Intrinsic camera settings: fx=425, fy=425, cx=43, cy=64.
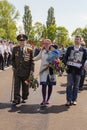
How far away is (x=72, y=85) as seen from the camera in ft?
35.8

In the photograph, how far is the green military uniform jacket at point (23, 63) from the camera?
10672 millimetres

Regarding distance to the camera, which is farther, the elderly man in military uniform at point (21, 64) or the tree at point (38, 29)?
the tree at point (38, 29)

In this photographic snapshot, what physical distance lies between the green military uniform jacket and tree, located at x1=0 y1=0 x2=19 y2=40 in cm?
7609

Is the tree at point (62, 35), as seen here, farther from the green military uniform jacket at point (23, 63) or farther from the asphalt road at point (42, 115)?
the green military uniform jacket at point (23, 63)

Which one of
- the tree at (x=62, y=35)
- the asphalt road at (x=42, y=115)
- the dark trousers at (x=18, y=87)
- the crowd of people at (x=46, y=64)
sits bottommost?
the tree at (x=62, y=35)

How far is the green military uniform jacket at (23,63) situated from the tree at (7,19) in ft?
250

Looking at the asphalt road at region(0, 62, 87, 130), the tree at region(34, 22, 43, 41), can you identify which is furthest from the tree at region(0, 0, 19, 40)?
the asphalt road at region(0, 62, 87, 130)

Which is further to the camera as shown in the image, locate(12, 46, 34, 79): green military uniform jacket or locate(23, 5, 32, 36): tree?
locate(23, 5, 32, 36): tree

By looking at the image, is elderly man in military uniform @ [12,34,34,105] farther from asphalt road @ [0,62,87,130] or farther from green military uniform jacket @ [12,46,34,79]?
asphalt road @ [0,62,87,130]

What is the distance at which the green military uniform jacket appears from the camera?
1067cm

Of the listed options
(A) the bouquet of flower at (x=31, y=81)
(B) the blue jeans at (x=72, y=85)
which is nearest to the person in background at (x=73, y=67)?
(B) the blue jeans at (x=72, y=85)

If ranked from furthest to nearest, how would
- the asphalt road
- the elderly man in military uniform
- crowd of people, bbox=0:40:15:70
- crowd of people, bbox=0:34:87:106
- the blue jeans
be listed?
1. crowd of people, bbox=0:40:15:70
2. the blue jeans
3. the elderly man in military uniform
4. crowd of people, bbox=0:34:87:106
5. the asphalt road

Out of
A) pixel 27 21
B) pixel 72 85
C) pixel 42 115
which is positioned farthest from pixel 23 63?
pixel 27 21

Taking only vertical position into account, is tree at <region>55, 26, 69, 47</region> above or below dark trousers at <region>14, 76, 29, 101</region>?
below
